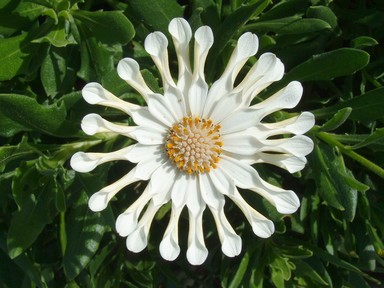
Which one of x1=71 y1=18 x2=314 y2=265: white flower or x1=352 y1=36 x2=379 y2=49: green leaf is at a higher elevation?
x1=352 y1=36 x2=379 y2=49: green leaf

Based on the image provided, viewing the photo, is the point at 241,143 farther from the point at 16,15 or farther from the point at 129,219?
the point at 16,15

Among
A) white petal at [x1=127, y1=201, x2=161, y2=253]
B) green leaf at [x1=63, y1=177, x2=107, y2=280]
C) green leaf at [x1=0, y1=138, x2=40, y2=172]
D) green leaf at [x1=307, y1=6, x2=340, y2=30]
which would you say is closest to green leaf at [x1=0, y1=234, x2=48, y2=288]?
green leaf at [x1=63, y1=177, x2=107, y2=280]

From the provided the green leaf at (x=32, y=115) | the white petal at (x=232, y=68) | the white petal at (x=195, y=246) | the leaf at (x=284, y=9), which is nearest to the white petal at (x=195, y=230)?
the white petal at (x=195, y=246)

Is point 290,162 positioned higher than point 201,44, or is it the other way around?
point 201,44

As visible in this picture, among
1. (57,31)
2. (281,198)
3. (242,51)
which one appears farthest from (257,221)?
(57,31)

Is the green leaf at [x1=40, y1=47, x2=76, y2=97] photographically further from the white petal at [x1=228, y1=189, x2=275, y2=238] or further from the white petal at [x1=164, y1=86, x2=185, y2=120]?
the white petal at [x1=228, y1=189, x2=275, y2=238]

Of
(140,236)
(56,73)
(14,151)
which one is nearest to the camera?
(140,236)
